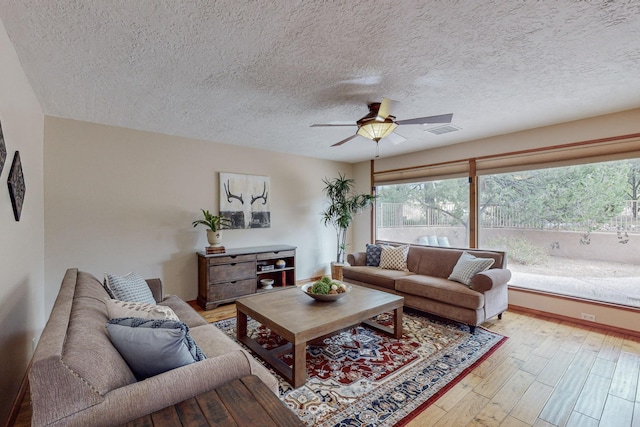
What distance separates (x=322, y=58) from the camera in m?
2.07

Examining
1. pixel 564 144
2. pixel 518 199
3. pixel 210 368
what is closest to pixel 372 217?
pixel 518 199

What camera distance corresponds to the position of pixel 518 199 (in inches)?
159

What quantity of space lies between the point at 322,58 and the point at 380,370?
101 inches

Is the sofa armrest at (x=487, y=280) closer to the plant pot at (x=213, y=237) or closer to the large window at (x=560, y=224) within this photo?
the large window at (x=560, y=224)

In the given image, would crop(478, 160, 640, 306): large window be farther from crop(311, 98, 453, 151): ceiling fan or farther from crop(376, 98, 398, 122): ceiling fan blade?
crop(376, 98, 398, 122): ceiling fan blade

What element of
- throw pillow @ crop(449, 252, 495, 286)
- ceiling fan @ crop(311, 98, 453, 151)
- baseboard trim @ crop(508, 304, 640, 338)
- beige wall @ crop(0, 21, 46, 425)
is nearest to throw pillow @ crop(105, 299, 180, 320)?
beige wall @ crop(0, 21, 46, 425)

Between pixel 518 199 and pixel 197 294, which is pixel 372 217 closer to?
pixel 518 199

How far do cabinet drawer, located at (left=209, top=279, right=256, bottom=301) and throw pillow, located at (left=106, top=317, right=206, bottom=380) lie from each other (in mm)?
2688

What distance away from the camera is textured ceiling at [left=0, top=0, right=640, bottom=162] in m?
1.60

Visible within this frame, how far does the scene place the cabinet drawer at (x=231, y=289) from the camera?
12.7ft

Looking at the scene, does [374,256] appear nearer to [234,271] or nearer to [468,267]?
[468,267]

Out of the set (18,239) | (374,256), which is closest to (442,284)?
(374,256)

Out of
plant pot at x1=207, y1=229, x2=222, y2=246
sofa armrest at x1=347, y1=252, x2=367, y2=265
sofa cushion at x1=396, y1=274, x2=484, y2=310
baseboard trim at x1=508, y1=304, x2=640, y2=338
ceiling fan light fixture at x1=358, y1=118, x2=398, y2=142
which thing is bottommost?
baseboard trim at x1=508, y1=304, x2=640, y2=338

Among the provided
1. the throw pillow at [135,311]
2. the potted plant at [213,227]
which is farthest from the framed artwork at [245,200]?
the throw pillow at [135,311]
